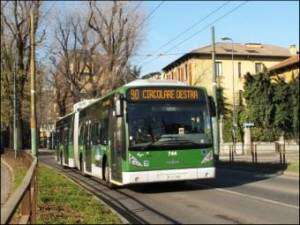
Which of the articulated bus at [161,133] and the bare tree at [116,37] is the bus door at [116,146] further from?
the bare tree at [116,37]

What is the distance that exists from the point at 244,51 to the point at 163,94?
55770mm

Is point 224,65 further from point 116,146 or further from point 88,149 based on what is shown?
point 116,146

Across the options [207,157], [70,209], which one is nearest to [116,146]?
[207,157]

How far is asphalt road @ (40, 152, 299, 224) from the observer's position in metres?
12.2

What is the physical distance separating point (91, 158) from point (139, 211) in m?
10.1

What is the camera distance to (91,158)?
23828 mm

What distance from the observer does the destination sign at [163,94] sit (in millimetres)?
17719

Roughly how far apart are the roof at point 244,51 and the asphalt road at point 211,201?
48345mm

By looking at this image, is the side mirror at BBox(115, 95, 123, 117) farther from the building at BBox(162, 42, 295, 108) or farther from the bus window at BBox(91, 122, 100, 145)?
the building at BBox(162, 42, 295, 108)

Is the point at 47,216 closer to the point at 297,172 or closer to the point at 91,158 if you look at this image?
the point at 91,158

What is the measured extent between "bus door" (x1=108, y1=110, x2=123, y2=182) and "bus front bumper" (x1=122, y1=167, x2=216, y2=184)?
66 centimetres

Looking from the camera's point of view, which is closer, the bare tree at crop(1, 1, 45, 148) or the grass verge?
the grass verge

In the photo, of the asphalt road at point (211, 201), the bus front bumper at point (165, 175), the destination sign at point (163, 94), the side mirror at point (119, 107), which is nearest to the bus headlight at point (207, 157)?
the bus front bumper at point (165, 175)

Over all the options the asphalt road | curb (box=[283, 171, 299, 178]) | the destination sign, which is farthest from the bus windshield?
curb (box=[283, 171, 299, 178])
